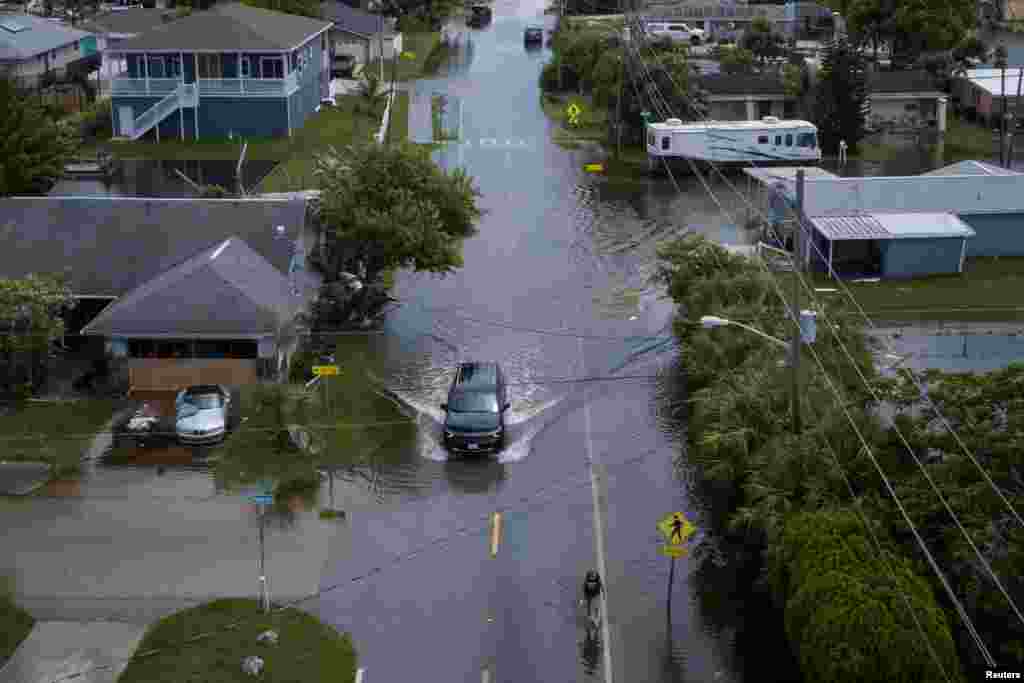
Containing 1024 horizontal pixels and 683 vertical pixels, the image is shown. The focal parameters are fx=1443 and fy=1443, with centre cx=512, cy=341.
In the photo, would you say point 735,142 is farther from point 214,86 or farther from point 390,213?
point 390,213

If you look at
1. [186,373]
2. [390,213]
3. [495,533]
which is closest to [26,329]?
[186,373]

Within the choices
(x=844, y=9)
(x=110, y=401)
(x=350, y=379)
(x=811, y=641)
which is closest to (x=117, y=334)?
(x=110, y=401)

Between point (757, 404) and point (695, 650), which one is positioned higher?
point (757, 404)

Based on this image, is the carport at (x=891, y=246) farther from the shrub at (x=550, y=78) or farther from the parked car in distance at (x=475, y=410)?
the shrub at (x=550, y=78)

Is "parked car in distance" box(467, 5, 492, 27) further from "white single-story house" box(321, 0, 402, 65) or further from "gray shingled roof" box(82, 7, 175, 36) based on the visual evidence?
"gray shingled roof" box(82, 7, 175, 36)

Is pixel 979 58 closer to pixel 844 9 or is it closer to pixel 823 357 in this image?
pixel 844 9

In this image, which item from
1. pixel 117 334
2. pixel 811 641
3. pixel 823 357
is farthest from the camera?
pixel 117 334

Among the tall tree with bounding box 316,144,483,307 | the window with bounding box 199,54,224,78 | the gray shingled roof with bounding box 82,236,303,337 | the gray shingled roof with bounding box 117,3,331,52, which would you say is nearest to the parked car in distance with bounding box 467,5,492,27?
the gray shingled roof with bounding box 117,3,331,52
